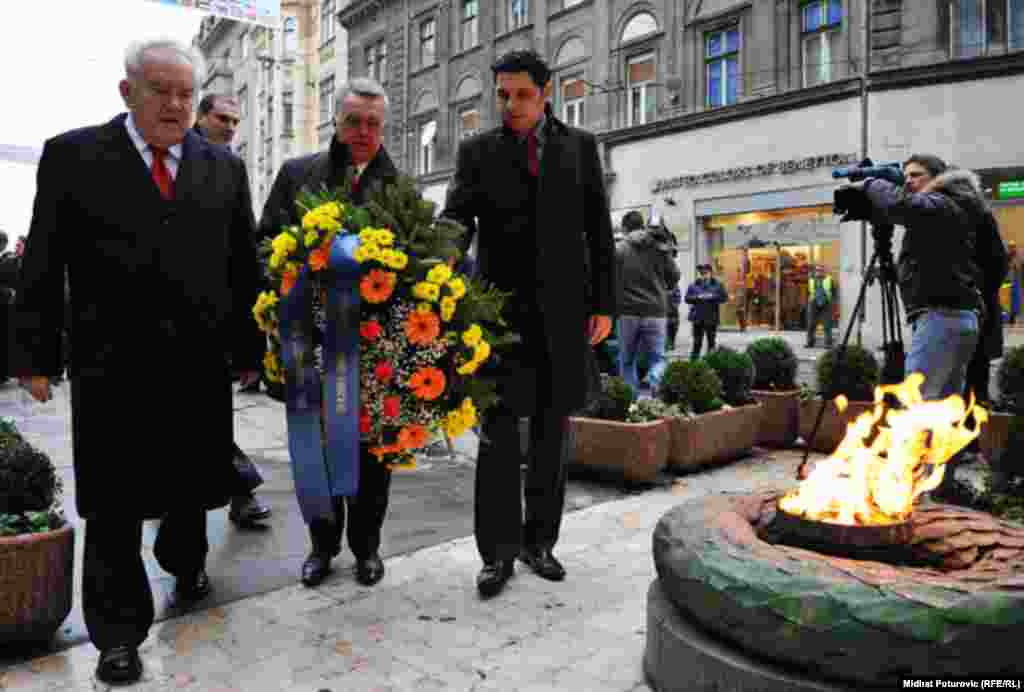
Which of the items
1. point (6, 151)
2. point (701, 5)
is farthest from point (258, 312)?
point (701, 5)

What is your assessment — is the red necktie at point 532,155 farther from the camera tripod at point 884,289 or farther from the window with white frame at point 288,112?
the window with white frame at point 288,112

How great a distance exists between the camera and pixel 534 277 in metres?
3.77

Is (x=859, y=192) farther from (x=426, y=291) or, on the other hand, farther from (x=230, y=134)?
(x=230, y=134)

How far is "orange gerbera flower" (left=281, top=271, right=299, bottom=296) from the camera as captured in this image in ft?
10.9

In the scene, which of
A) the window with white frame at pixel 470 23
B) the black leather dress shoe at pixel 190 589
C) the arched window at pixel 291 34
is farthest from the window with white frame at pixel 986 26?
the arched window at pixel 291 34

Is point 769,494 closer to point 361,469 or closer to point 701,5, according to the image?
point 361,469

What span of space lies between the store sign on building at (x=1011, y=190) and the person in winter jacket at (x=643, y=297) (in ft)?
38.4

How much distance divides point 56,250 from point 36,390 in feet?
1.59

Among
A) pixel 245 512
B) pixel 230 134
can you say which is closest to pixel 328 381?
pixel 245 512

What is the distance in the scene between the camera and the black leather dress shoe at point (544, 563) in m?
3.77

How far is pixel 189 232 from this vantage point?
3.08 metres

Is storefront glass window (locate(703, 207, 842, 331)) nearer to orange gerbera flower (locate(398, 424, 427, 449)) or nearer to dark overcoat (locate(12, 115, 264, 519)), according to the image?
orange gerbera flower (locate(398, 424, 427, 449))

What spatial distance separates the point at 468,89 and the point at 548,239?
87.8 feet

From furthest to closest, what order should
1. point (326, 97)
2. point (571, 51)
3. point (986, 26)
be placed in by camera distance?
point (326, 97), point (571, 51), point (986, 26)
